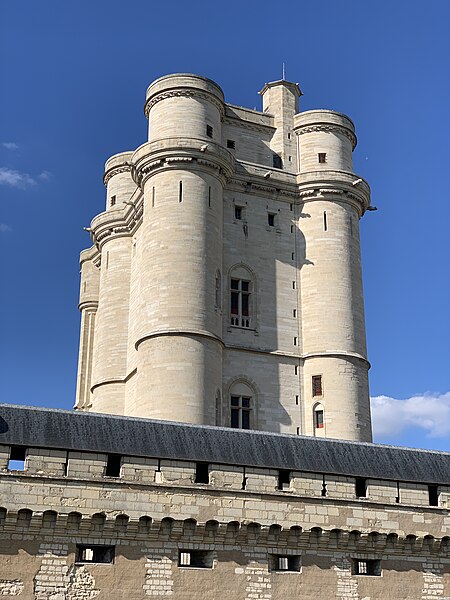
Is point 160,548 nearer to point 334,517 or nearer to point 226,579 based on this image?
point 226,579

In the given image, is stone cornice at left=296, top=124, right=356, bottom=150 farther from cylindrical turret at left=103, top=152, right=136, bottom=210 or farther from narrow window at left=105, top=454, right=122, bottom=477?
narrow window at left=105, top=454, right=122, bottom=477

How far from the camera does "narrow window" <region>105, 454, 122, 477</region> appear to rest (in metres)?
19.2

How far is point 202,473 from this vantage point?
20.0m

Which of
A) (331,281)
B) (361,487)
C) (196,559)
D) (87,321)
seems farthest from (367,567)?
(87,321)

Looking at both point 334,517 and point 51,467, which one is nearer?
point 51,467

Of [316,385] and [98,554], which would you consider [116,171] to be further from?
[98,554]

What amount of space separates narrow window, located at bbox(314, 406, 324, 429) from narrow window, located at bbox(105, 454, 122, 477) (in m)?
14.3

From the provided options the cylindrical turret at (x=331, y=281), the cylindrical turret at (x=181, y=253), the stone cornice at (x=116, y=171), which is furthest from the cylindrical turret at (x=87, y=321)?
the cylindrical turret at (x=331, y=281)

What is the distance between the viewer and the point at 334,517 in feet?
66.9

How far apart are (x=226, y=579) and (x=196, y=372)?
36.5 ft

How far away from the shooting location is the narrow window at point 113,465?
19234 millimetres

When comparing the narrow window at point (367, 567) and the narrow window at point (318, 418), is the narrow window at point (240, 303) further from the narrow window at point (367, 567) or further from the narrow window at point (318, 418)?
the narrow window at point (367, 567)

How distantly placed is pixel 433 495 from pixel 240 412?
1079 centimetres

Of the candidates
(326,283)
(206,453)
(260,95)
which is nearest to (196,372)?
(326,283)
